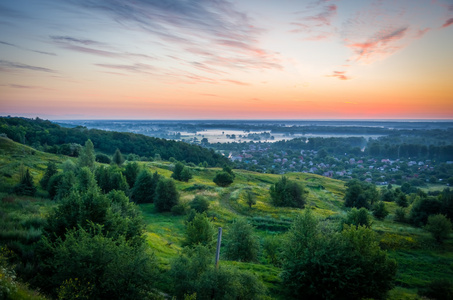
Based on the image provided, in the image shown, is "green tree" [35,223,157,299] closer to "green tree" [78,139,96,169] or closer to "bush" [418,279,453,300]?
"bush" [418,279,453,300]

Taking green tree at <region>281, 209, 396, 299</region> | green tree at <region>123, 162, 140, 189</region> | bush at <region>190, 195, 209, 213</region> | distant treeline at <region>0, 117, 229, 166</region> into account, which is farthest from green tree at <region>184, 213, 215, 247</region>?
distant treeline at <region>0, 117, 229, 166</region>

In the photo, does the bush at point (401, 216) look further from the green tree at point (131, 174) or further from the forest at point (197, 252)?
the green tree at point (131, 174)

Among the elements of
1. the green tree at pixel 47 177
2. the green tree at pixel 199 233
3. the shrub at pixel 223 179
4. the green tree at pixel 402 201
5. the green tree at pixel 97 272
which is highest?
the green tree at pixel 97 272

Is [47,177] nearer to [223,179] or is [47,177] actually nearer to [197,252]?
[223,179]

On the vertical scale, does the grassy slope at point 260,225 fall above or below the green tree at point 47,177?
below

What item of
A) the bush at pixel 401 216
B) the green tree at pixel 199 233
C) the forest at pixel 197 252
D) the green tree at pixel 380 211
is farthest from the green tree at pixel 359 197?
the green tree at pixel 199 233

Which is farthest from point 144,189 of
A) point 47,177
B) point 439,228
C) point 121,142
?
point 121,142
